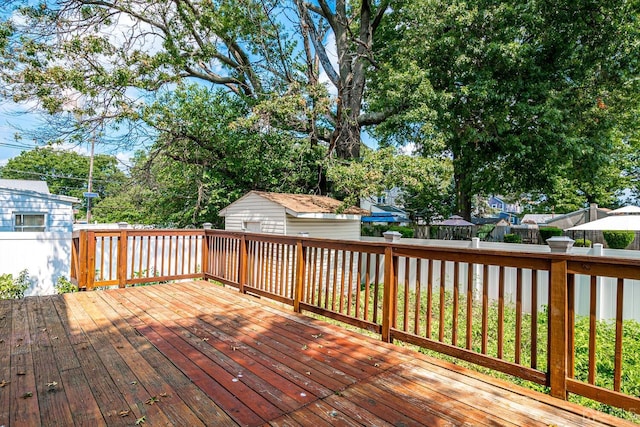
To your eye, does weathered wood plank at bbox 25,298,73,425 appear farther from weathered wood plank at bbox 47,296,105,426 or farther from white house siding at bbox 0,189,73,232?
white house siding at bbox 0,189,73,232

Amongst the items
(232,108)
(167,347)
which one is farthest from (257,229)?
(167,347)

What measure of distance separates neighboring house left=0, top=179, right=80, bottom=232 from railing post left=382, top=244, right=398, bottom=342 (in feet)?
36.2

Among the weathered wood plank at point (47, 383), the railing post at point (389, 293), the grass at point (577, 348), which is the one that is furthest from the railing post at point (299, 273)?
the weathered wood plank at point (47, 383)

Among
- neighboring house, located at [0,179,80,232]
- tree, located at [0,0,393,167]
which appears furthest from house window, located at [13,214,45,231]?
tree, located at [0,0,393,167]

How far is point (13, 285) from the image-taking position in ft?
17.5

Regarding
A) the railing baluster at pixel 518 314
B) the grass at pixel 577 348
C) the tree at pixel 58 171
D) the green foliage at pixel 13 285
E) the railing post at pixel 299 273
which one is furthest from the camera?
the tree at pixel 58 171

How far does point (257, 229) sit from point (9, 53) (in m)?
6.38

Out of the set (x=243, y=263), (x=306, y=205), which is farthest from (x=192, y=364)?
(x=306, y=205)

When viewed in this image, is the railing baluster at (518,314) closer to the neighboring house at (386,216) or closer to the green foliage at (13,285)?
the green foliage at (13,285)

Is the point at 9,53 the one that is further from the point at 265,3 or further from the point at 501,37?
the point at 501,37

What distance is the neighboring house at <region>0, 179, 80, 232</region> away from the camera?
940cm

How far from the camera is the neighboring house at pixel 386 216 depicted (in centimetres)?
1828

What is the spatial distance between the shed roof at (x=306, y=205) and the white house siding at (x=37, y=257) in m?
3.92

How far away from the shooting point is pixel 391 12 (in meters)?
11.5
